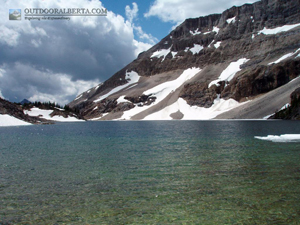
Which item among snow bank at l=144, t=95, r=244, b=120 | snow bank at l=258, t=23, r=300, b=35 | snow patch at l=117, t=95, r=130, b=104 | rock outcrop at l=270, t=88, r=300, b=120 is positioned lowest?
rock outcrop at l=270, t=88, r=300, b=120

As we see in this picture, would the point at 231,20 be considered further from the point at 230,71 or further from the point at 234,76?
the point at 234,76

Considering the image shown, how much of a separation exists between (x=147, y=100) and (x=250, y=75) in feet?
234

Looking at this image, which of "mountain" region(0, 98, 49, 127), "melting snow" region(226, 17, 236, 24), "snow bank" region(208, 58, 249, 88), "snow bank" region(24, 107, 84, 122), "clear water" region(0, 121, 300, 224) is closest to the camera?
"clear water" region(0, 121, 300, 224)

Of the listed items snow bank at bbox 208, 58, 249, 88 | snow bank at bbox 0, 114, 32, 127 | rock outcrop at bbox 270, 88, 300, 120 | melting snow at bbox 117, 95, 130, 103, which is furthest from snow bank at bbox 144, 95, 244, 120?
snow bank at bbox 0, 114, 32, 127

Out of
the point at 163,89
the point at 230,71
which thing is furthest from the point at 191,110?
the point at 163,89

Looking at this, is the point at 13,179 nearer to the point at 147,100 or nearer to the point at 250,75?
the point at 250,75

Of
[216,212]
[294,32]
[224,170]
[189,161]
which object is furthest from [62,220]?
[294,32]

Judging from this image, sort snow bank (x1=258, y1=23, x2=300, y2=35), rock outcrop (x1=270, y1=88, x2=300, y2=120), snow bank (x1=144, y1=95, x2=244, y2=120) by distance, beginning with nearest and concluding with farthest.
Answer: rock outcrop (x1=270, y1=88, x2=300, y2=120) → snow bank (x1=144, y1=95, x2=244, y2=120) → snow bank (x1=258, y1=23, x2=300, y2=35)

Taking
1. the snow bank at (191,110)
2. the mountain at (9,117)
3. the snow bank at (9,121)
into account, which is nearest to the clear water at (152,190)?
the snow bank at (9,121)

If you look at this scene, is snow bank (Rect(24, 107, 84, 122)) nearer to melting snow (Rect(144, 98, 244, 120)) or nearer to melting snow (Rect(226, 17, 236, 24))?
melting snow (Rect(144, 98, 244, 120))

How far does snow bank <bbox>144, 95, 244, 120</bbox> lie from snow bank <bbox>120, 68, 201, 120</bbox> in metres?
17.8

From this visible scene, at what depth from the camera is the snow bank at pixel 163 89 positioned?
17334 cm

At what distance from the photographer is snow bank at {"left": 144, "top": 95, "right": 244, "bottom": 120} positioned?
138863mm

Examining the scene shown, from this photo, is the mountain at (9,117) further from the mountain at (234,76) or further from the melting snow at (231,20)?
the melting snow at (231,20)
